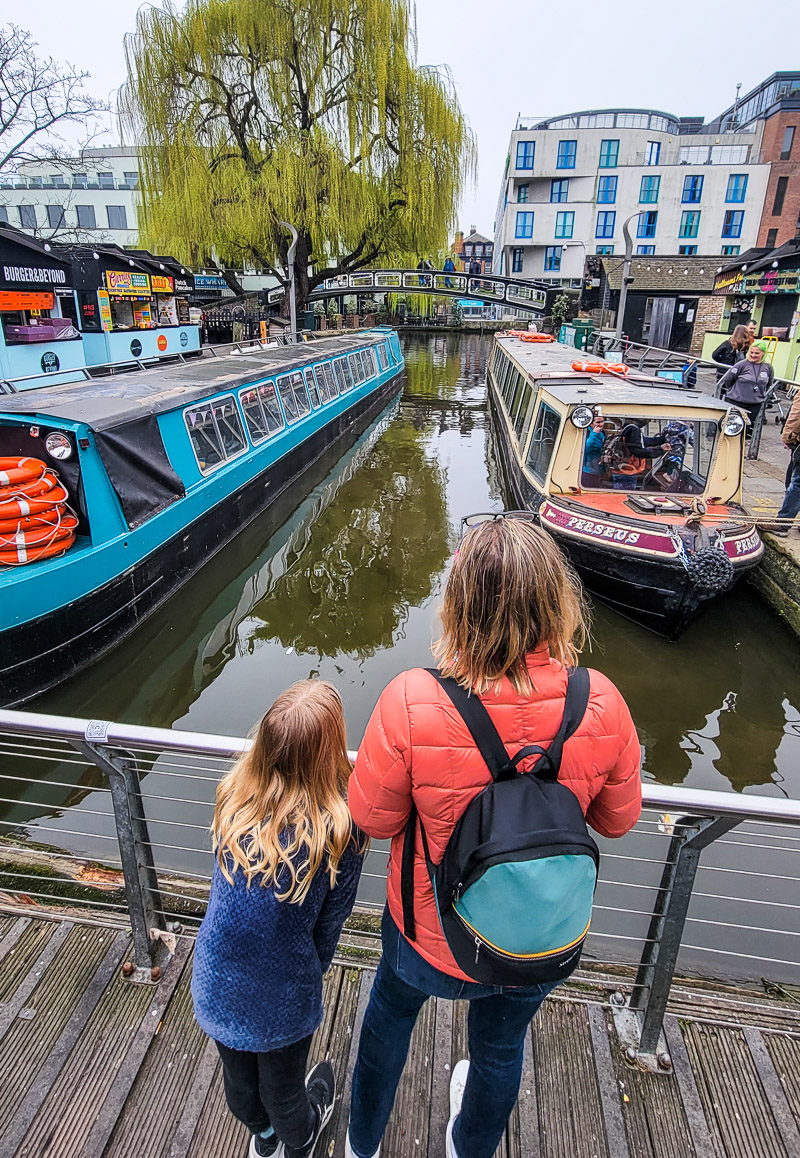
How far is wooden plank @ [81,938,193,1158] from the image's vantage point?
79.0 inches

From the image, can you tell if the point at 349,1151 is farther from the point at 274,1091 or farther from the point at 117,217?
the point at 117,217

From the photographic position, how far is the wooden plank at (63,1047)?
2.02 m

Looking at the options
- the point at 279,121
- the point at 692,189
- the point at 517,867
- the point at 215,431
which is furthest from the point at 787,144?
the point at 517,867

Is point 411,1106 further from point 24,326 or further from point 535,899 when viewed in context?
point 24,326

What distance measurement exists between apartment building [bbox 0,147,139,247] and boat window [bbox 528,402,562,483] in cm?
4181

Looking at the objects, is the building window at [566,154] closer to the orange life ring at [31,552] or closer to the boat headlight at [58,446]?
the boat headlight at [58,446]

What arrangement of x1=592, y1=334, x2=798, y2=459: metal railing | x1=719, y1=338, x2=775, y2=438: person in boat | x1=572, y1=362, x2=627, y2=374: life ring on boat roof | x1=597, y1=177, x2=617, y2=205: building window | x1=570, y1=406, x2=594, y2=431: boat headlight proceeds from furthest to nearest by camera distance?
x1=597, y1=177, x2=617, y2=205: building window
x1=592, y1=334, x2=798, y2=459: metal railing
x1=719, y1=338, x2=775, y2=438: person in boat
x1=572, y1=362, x2=627, y2=374: life ring on boat roof
x1=570, y1=406, x2=594, y2=431: boat headlight

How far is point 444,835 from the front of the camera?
1.47 metres

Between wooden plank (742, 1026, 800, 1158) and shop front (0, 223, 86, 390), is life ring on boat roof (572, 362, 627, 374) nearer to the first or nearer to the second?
wooden plank (742, 1026, 800, 1158)

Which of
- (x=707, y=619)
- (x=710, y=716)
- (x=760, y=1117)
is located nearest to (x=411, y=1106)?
(x=760, y=1117)

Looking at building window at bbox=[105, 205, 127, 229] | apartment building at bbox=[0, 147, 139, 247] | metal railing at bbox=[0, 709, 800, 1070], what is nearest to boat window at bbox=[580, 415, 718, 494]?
metal railing at bbox=[0, 709, 800, 1070]

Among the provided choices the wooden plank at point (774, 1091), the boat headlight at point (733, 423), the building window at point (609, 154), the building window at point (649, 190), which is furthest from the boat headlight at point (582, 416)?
the building window at point (609, 154)

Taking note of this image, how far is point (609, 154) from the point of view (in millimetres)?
44094

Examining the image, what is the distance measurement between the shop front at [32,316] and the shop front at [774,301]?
15.5m
